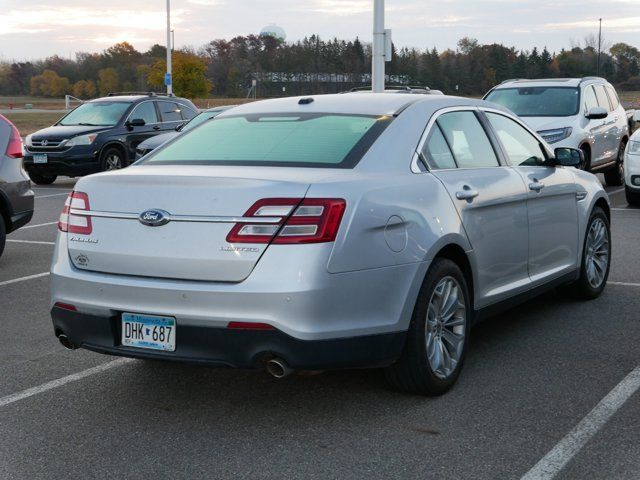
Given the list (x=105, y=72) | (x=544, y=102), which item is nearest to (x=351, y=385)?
(x=544, y=102)

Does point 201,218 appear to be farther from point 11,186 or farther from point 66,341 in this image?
point 11,186

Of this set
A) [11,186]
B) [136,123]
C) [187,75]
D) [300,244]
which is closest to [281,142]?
[300,244]

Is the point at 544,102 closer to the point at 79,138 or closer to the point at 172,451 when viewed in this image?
the point at 79,138

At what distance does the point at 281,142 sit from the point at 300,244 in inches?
41.3

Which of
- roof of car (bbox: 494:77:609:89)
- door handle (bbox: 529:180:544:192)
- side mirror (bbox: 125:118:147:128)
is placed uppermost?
roof of car (bbox: 494:77:609:89)

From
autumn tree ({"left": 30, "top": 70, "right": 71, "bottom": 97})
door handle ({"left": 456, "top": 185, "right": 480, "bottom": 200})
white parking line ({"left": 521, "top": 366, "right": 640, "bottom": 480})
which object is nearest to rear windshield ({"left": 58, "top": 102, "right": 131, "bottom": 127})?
door handle ({"left": 456, "top": 185, "right": 480, "bottom": 200})

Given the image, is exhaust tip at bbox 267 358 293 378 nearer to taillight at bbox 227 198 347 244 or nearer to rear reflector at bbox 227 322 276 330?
rear reflector at bbox 227 322 276 330

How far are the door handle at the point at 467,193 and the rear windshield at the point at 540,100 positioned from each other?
11.0 m

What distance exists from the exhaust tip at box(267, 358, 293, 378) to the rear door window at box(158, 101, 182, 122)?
52.9ft

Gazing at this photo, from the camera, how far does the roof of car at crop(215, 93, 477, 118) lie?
17.7 feet

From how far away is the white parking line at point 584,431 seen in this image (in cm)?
401

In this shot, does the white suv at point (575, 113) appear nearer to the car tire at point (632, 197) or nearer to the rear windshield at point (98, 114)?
the car tire at point (632, 197)

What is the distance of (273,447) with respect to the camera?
4320 millimetres

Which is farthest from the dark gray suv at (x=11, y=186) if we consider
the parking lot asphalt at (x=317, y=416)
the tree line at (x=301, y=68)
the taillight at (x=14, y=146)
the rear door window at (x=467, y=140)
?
the tree line at (x=301, y=68)
